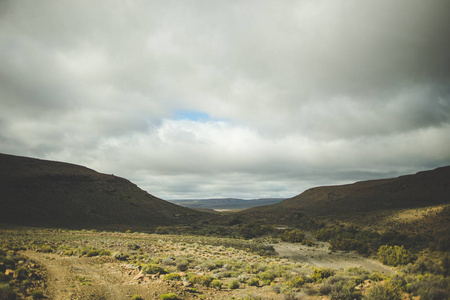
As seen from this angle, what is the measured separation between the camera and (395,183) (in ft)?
261

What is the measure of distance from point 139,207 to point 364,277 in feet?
242

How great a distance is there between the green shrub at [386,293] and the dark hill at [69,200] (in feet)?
185

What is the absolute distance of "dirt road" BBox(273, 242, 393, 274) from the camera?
70.6ft

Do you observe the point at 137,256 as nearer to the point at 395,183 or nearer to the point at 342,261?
the point at 342,261

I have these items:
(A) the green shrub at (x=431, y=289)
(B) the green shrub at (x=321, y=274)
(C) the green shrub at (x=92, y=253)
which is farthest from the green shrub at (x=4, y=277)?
(A) the green shrub at (x=431, y=289)

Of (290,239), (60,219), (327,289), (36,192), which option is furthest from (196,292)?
(36,192)

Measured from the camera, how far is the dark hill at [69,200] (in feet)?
165

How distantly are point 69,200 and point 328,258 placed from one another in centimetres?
6642

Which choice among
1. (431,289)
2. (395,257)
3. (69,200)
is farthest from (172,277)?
(69,200)

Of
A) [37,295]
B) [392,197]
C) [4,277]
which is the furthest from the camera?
[392,197]

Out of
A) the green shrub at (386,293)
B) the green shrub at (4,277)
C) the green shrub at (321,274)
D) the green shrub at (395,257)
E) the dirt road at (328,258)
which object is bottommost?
the dirt road at (328,258)

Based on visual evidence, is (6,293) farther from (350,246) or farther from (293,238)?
(293,238)

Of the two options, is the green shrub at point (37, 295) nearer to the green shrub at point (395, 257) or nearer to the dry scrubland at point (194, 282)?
the dry scrubland at point (194, 282)

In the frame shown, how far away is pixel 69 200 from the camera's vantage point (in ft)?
201
